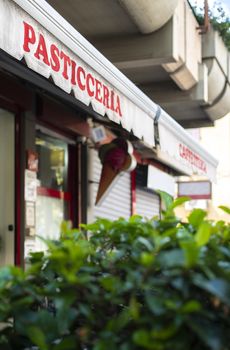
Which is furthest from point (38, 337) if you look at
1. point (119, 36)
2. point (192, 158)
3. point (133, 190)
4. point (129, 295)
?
point (133, 190)

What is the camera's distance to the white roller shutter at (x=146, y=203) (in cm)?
1081

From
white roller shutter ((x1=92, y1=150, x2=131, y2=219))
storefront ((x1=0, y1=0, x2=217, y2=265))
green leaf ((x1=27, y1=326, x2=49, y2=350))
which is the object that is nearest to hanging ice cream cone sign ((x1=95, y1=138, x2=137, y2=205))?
storefront ((x1=0, y1=0, x2=217, y2=265))

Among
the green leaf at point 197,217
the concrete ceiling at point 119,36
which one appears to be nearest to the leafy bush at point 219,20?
the concrete ceiling at point 119,36

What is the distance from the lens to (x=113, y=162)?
7730mm

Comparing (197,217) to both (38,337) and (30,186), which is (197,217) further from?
(30,186)

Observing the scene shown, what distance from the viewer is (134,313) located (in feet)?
5.16

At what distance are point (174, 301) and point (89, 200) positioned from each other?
6.56 m

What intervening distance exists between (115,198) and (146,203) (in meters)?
2.02

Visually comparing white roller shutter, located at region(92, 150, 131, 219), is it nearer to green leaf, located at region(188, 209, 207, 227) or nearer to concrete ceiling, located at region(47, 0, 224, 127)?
concrete ceiling, located at region(47, 0, 224, 127)

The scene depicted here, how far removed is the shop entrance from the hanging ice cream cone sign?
1.74m

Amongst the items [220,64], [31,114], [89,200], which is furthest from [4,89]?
[220,64]

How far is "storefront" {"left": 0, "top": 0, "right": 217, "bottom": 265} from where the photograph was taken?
3.93 m

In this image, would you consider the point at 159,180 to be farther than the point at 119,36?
Yes

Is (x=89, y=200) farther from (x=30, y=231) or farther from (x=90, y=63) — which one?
(x=90, y=63)
